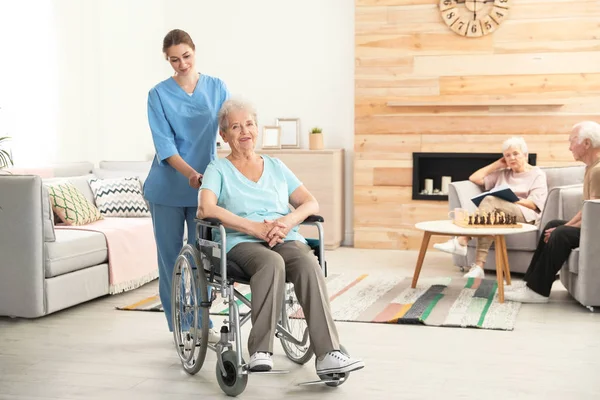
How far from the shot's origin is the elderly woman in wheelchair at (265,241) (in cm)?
289

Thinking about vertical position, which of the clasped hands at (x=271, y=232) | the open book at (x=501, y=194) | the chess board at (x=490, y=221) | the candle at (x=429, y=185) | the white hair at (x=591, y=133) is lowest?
the chess board at (x=490, y=221)

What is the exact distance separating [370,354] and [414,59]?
3488 millimetres

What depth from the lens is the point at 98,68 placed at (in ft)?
22.0

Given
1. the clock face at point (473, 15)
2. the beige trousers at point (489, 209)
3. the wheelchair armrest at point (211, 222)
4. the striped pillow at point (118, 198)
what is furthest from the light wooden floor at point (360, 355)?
the clock face at point (473, 15)

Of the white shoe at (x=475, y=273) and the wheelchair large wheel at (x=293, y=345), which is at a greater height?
the wheelchair large wheel at (x=293, y=345)

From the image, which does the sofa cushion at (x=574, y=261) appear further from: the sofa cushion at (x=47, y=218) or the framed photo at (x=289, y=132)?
the framed photo at (x=289, y=132)

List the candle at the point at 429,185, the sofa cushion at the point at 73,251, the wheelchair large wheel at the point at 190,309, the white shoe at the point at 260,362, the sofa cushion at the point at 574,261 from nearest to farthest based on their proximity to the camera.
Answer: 1. the white shoe at the point at 260,362
2. the wheelchair large wheel at the point at 190,309
3. the sofa cushion at the point at 73,251
4. the sofa cushion at the point at 574,261
5. the candle at the point at 429,185

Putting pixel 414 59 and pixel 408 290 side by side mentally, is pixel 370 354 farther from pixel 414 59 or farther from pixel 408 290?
pixel 414 59

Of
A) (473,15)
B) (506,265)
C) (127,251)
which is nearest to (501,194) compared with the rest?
(506,265)

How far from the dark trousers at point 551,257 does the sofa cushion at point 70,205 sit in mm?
2561

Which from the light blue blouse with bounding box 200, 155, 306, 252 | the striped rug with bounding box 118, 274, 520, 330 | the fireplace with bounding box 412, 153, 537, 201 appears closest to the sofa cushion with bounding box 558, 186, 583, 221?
the striped rug with bounding box 118, 274, 520, 330

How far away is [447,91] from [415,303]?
2.41 metres

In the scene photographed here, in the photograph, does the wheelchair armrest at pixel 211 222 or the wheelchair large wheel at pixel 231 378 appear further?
the wheelchair armrest at pixel 211 222

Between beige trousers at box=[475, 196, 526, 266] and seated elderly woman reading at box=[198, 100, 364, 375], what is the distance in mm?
2288
